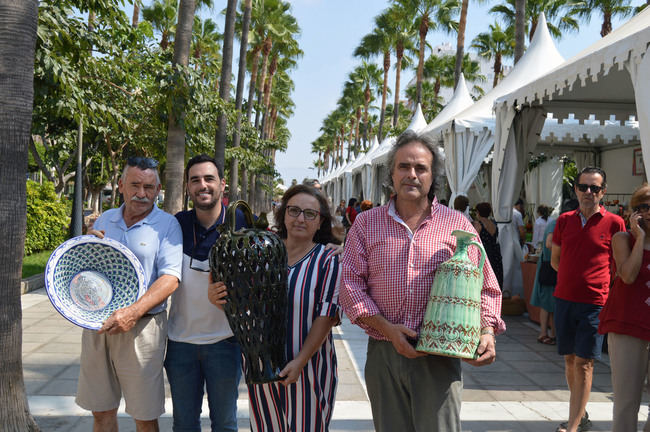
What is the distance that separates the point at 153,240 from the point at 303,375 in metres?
0.94

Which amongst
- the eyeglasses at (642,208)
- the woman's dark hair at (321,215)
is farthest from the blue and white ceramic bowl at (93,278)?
the eyeglasses at (642,208)

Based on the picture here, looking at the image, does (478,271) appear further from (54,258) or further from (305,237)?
(54,258)

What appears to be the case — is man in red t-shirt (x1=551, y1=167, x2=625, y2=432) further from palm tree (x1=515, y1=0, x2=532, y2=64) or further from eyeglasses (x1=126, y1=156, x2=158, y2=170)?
palm tree (x1=515, y1=0, x2=532, y2=64)

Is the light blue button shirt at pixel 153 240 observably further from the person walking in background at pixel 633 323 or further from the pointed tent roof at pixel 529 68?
the pointed tent roof at pixel 529 68

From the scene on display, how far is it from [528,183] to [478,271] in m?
16.5

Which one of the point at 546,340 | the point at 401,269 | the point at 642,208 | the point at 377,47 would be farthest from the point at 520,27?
the point at 377,47

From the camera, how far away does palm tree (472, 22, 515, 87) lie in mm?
27469

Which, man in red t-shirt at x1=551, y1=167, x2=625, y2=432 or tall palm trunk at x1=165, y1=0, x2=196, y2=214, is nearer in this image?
man in red t-shirt at x1=551, y1=167, x2=625, y2=432

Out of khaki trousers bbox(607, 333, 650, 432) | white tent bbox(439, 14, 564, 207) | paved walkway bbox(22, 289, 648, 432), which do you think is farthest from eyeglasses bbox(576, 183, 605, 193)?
white tent bbox(439, 14, 564, 207)

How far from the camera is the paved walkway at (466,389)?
13.0 feet

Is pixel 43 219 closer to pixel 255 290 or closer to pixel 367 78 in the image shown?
pixel 255 290

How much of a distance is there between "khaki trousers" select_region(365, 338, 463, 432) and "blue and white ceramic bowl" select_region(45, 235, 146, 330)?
3.65ft

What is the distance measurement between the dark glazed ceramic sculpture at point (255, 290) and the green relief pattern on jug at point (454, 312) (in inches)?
21.8

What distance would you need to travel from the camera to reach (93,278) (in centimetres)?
236
